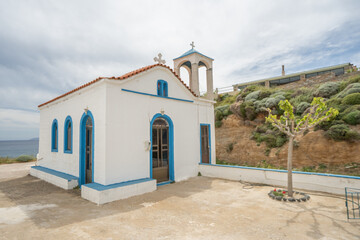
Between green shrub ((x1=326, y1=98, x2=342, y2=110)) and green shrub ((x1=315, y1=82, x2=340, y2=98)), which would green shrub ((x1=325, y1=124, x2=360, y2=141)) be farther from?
green shrub ((x1=315, y1=82, x2=340, y2=98))

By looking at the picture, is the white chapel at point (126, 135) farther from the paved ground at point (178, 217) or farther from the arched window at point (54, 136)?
the paved ground at point (178, 217)

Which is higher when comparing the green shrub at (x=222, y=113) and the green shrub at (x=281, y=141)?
the green shrub at (x=222, y=113)

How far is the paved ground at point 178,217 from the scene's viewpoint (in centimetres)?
447

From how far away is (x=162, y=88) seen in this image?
945cm

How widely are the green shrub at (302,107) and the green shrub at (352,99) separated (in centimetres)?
260

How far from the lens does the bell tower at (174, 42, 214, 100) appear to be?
40.8 feet

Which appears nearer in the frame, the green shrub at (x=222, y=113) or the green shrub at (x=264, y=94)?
the green shrub at (x=264, y=94)

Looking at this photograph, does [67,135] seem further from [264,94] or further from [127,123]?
[264,94]

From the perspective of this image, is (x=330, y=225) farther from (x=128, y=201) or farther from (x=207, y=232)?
(x=128, y=201)

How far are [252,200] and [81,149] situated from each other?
6770 millimetres

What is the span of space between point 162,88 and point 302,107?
1409 cm

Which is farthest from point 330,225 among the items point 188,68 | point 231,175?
point 188,68

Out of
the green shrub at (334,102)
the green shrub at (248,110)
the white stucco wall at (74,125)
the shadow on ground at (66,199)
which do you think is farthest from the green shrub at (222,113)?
the white stucco wall at (74,125)

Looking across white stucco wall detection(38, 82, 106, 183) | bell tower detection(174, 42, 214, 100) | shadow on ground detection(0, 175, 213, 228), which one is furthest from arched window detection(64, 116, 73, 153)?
bell tower detection(174, 42, 214, 100)
